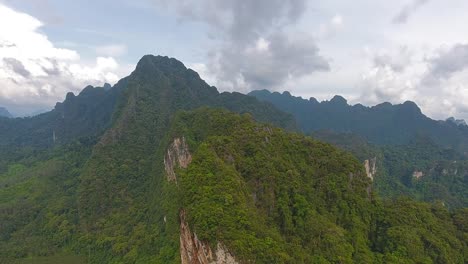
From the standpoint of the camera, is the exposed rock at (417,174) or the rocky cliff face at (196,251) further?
the exposed rock at (417,174)

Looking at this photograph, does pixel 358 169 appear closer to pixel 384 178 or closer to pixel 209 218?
pixel 209 218

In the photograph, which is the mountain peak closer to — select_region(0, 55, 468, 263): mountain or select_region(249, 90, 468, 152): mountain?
select_region(0, 55, 468, 263): mountain

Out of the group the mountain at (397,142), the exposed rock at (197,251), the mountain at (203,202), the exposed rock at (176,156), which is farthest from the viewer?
the mountain at (397,142)

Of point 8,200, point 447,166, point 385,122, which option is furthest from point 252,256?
point 385,122

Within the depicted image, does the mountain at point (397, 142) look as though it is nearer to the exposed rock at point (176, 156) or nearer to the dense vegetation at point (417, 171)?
the dense vegetation at point (417, 171)

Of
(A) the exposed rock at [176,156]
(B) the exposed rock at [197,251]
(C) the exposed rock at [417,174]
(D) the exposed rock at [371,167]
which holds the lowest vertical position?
(C) the exposed rock at [417,174]

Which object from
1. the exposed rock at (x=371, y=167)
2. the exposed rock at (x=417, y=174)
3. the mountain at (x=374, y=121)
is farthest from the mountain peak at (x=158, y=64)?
the mountain at (x=374, y=121)

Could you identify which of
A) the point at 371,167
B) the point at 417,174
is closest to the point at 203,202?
the point at 371,167
